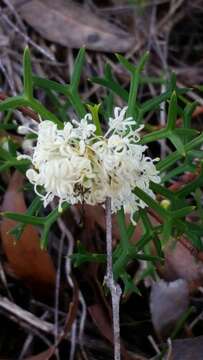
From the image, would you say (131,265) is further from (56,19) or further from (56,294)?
(56,19)

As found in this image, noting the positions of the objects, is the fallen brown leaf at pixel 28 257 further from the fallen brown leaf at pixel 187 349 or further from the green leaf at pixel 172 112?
the green leaf at pixel 172 112

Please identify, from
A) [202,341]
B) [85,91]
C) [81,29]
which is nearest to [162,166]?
[202,341]

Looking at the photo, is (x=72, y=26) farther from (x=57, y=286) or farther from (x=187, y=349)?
(x=187, y=349)

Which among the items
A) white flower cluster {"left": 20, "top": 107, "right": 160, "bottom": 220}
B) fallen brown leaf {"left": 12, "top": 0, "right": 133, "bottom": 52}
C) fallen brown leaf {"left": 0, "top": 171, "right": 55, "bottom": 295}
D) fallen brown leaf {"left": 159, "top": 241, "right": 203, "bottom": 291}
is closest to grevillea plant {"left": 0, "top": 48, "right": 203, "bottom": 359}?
white flower cluster {"left": 20, "top": 107, "right": 160, "bottom": 220}

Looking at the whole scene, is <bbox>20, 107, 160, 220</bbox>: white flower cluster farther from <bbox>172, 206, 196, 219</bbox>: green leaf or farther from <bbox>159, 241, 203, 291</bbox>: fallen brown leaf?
<bbox>159, 241, 203, 291</bbox>: fallen brown leaf

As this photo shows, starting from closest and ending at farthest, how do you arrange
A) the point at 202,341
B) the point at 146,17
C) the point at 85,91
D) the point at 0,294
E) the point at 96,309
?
the point at 202,341, the point at 96,309, the point at 0,294, the point at 85,91, the point at 146,17

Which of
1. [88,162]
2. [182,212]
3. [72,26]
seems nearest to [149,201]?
[182,212]
